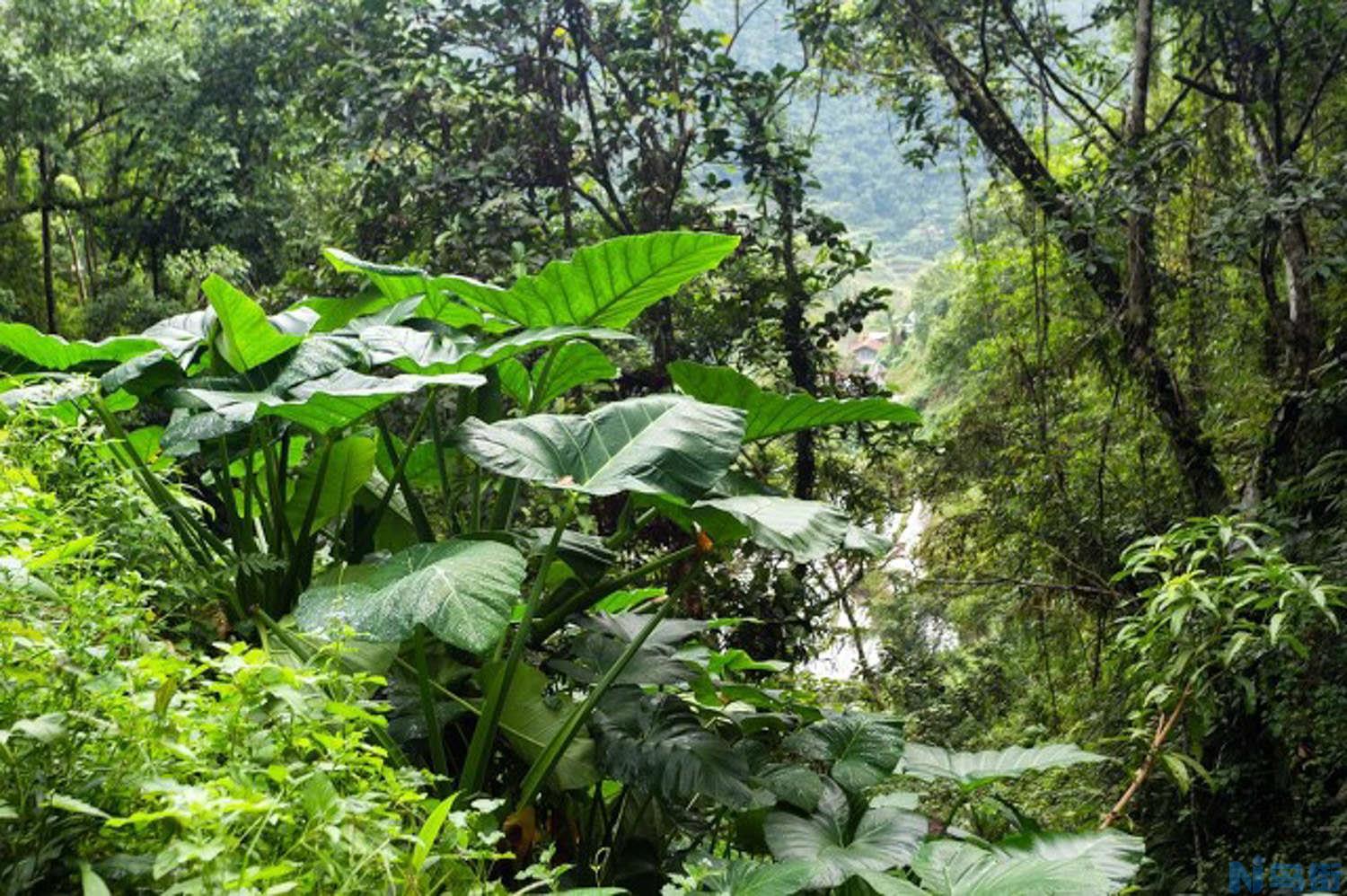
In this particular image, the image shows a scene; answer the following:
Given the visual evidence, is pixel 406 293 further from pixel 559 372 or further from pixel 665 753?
pixel 665 753

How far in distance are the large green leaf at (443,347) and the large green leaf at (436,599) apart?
257 mm

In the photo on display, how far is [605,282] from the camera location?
65.9 inches

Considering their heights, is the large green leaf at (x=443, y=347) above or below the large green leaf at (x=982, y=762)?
above

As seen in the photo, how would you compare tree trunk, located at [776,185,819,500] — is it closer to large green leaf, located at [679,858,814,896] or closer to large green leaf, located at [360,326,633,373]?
large green leaf, located at [360,326,633,373]

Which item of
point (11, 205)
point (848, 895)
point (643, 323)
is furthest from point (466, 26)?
point (11, 205)

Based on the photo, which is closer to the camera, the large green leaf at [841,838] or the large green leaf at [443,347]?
the large green leaf at [841,838]

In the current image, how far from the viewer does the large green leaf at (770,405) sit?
4.99ft

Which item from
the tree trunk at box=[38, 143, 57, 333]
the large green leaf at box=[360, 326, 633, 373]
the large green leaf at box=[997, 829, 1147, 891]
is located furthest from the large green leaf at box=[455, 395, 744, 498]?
the tree trunk at box=[38, 143, 57, 333]

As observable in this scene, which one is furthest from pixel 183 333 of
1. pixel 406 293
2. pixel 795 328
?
pixel 795 328

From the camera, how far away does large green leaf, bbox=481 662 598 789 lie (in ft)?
4.42

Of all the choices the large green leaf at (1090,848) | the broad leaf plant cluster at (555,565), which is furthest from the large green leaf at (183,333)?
the large green leaf at (1090,848)

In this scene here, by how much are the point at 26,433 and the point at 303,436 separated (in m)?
0.67

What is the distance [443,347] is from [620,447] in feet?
1.23

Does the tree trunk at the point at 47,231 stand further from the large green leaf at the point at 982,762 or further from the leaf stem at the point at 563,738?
the large green leaf at the point at 982,762
